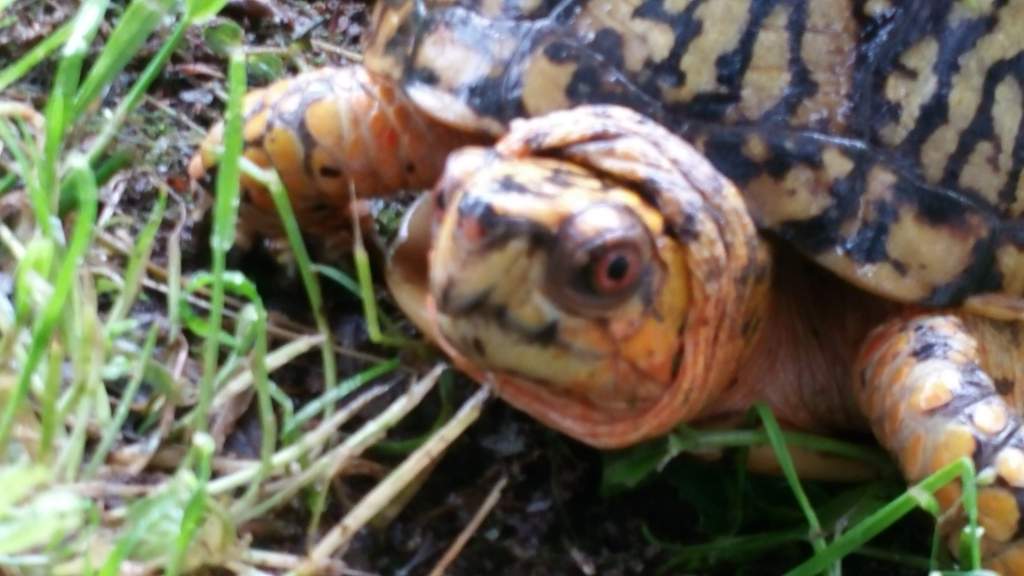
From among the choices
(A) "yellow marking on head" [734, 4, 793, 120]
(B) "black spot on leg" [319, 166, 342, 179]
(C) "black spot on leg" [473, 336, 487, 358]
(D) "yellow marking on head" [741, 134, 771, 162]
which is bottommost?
(C) "black spot on leg" [473, 336, 487, 358]

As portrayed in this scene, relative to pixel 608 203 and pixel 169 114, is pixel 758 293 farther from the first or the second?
pixel 169 114

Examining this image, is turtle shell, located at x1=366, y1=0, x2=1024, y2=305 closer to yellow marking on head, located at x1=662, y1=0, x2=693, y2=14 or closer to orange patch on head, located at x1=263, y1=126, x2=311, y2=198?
yellow marking on head, located at x1=662, y1=0, x2=693, y2=14

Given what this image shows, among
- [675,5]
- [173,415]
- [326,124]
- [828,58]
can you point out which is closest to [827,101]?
[828,58]

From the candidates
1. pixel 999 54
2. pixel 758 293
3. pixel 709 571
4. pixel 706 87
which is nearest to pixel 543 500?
pixel 709 571

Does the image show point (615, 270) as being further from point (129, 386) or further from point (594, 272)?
point (129, 386)

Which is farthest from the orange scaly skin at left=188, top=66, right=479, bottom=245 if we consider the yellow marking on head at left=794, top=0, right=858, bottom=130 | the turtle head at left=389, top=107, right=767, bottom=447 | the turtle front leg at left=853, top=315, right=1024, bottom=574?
the turtle front leg at left=853, top=315, right=1024, bottom=574

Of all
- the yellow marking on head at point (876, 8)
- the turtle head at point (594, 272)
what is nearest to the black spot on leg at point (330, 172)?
the turtle head at point (594, 272)
